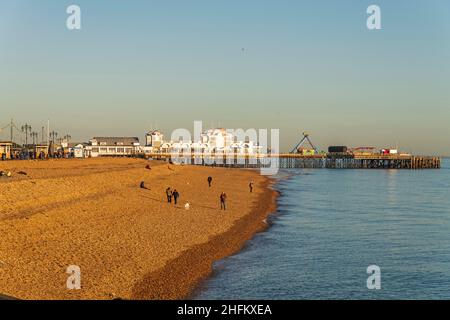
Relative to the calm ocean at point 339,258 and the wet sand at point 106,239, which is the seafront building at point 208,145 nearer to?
the calm ocean at point 339,258

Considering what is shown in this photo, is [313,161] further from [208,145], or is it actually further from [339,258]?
[339,258]

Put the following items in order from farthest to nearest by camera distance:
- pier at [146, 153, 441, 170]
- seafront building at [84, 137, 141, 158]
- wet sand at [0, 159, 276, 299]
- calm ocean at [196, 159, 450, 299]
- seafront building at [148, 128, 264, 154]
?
1. seafront building at [148, 128, 264, 154]
2. seafront building at [84, 137, 141, 158]
3. pier at [146, 153, 441, 170]
4. calm ocean at [196, 159, 450, 299]
5. wet sand at [0, 159, 276, 299]

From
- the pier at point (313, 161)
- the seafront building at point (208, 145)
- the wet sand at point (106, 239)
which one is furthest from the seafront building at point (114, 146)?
the wet sand at point (106, 239)

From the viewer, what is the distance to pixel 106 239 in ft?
64.6

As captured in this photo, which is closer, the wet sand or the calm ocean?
the wet sand

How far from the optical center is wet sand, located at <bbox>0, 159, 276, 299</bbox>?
13.9 m

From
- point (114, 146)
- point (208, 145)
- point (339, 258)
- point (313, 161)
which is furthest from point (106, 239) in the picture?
point (208, 145)

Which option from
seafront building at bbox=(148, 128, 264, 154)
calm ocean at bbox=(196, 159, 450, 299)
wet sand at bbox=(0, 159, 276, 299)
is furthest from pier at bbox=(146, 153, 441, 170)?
wet sand at bbox=(0, 159, 276, 299)

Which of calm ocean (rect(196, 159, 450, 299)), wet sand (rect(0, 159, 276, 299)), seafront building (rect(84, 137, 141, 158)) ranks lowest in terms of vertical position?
calm ocean (rect(196, 159, 450, 299))

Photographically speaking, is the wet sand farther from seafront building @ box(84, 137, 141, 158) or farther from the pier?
seafront building @ box(84, 137, 141, 158)

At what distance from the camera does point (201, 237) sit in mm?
23391
